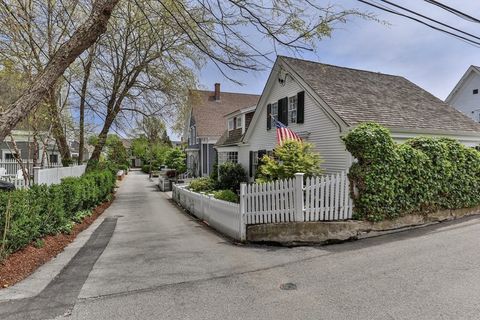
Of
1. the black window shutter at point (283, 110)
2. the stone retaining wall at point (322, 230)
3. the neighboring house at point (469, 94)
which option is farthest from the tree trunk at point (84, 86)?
the neighboring house at point (469, 94)

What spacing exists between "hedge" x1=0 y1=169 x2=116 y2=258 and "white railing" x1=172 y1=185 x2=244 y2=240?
413cm

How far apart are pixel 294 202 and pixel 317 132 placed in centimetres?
552

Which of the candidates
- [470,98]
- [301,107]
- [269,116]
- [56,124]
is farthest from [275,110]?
[470,98]

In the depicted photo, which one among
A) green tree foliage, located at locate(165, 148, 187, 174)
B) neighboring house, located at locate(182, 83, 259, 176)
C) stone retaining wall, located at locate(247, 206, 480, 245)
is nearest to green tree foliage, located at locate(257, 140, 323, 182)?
stone retaining wall, located at locate(247, 206, 480, 245)

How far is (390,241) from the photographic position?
737 cm

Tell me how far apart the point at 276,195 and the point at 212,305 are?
13.3ft

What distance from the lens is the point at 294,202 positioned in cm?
776

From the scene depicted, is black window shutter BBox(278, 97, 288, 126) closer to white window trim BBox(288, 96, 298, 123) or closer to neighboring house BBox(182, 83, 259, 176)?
white window trim BBox(288, 96, 298, 123)

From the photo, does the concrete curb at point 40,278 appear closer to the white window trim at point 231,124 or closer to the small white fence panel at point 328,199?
the small white fence panel at point 328,199

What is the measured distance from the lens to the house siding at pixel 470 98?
24.0 metres

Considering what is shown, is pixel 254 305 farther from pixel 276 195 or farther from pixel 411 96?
pixel 411 96

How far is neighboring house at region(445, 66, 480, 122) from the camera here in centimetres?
2403

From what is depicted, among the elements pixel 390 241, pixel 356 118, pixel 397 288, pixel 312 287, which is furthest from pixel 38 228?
pixel 356 118

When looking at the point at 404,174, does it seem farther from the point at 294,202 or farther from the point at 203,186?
the point at 203,186
